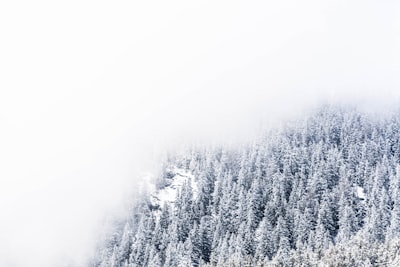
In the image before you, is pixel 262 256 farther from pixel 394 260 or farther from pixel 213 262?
pixel 394 260

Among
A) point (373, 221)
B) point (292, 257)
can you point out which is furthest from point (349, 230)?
point (292, 257)

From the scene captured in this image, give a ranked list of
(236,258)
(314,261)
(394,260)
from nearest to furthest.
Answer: (394,260), (314,261), (236,258)

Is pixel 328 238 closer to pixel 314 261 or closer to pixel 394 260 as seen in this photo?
pixel 314 261

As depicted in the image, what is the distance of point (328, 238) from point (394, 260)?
121 ft

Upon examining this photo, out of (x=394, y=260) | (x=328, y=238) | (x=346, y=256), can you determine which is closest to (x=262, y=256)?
(x=328, y=238)

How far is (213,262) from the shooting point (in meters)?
199

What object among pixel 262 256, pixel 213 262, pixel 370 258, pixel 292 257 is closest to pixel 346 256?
pixel 370 258

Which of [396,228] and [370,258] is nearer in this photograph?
[370,258]

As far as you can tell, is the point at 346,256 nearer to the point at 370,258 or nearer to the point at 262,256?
the point at 370,258

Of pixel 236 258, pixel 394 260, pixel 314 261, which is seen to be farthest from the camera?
pixel 236 258

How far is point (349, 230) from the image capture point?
653ft

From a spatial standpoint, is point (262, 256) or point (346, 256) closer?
point (346, 256)

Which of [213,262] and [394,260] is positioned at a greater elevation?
[394,260]

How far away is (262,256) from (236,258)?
7632mm
